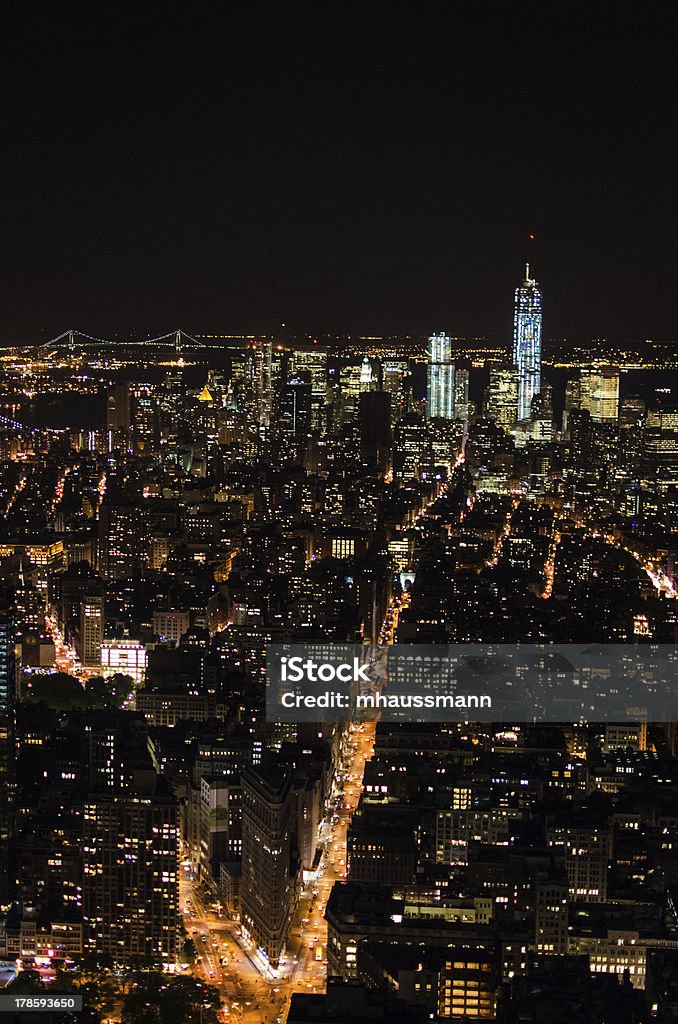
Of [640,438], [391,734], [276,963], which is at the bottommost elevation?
[276,963]

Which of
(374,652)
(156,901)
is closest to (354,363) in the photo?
(374,652)

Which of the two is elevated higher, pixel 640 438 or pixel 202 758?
pixel 640 438

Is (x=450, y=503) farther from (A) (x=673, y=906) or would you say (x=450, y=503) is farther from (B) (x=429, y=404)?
(A) (x=673, y=906)

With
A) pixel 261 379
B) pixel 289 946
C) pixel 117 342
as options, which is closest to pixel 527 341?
pixel 117 342

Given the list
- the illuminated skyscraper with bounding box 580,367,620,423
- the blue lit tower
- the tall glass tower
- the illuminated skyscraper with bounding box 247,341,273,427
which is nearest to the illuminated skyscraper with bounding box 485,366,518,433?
the tall glass tower

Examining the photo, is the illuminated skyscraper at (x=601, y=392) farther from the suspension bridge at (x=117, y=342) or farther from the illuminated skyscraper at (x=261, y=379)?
the suspension bridge at (x=117, y=342)

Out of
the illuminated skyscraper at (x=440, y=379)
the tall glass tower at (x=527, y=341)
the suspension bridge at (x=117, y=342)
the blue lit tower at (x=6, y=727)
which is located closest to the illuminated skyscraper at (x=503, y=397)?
the tall glass tower at (x=527, y=341)

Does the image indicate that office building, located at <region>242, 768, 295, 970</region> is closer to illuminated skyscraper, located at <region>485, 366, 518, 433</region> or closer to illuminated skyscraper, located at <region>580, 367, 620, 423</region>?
illuminated skyscraper, located at <region>580, 367, 620, 423</region>
